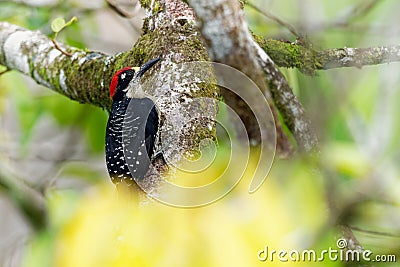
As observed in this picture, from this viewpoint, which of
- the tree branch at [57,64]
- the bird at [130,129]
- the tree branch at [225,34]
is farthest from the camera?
the tree branch at [57,64]

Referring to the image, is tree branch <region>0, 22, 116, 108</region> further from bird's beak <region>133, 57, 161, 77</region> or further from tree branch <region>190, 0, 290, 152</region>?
tree branch <region>190, 0, 290, 152</region>

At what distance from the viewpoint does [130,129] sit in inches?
46.2

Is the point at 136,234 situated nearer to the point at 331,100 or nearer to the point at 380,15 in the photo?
the point at 331,100

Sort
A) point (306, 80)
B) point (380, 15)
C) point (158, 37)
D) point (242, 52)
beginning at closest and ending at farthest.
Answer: point (242, 52)
point (306, 80)
point (158, 37)
point (380, 15)

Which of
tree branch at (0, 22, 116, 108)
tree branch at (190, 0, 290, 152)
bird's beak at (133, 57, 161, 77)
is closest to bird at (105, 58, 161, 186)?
bird's beak at (133, 57, 161, 77)

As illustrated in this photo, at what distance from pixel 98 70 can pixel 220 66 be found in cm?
82

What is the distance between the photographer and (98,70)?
141cm

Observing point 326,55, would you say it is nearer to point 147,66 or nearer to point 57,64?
point 147,66

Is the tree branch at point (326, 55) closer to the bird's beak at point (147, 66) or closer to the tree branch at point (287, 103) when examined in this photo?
the tree branch at point (287, 103)

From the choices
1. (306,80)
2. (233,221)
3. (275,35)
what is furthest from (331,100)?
(275,35)

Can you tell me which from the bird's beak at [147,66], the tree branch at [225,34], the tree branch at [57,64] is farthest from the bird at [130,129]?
the tree branch at [225,34]

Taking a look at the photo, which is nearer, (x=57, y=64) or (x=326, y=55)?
(x=326, y=55)

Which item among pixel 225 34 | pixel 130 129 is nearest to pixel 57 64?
pixel 130 129

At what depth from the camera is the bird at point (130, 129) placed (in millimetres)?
1049
